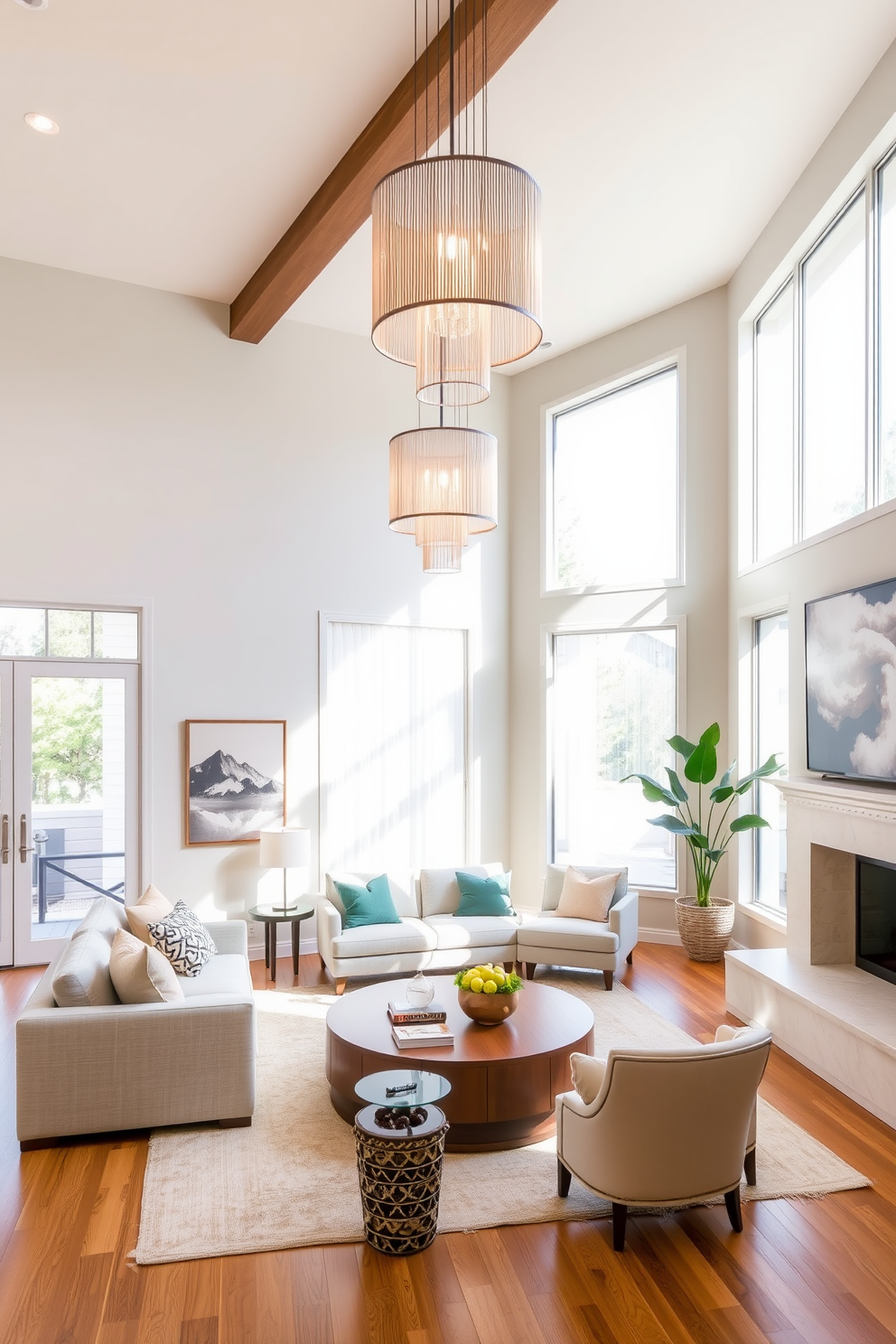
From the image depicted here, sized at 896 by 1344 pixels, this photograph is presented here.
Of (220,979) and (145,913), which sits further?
(145,913)

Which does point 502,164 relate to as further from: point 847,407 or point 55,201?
point 55,201

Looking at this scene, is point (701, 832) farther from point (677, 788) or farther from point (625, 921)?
point (625, 921)

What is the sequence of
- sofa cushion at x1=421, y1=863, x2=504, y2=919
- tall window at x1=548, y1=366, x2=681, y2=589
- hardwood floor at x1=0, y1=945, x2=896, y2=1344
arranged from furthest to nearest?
tall window at x1=548, y1=366, x2=681, y2=589 → sofa cushion at x1=421, y1=863, x2=504, y2=919 → hardwood floor at x1=0, y1=945, x2=896, y2=1344

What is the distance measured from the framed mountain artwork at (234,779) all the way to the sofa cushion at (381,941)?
131 cm

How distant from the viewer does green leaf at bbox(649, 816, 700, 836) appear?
666 cm

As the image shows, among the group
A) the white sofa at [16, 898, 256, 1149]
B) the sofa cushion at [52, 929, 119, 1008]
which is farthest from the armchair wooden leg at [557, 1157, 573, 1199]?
the sofa cushion at [52, 929, 119, 1008]

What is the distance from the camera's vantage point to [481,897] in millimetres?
6836

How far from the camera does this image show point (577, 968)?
6492mm

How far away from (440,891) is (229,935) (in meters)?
1.69

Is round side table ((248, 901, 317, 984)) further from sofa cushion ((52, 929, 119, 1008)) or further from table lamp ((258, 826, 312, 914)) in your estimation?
sofa cushion ((52, 929, 119, 1008))

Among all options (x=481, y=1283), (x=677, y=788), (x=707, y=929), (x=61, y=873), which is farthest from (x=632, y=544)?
(x=481, y=1283)

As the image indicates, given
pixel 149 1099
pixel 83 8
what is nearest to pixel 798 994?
pixel 149 1099

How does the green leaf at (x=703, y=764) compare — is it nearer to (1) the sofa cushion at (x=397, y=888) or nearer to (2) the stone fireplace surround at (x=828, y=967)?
(2) the stone fireplace surround at (x=828, y=967)

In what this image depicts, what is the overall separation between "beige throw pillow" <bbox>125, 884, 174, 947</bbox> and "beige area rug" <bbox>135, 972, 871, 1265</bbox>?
1.15 metres
